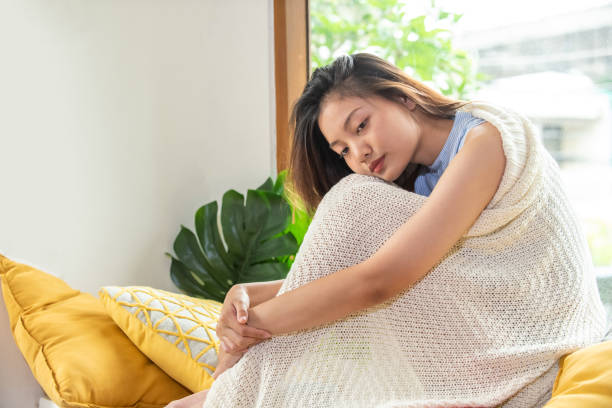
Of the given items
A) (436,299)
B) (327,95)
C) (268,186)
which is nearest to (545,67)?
(327,95)

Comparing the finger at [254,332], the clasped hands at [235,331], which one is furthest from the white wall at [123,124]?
the finger at [254,332]

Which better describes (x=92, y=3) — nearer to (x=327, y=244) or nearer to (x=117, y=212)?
(x=117, y=212)

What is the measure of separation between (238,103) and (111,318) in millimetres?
1006

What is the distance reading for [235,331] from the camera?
101 cm

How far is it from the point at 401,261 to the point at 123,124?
124 cm

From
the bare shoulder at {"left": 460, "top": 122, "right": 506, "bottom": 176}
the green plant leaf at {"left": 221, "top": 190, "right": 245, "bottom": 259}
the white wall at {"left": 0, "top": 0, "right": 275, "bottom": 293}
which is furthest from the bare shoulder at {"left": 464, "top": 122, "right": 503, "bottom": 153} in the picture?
the white wall at {"left": 0, "top": 0, "right": 275, "bottom": 293}

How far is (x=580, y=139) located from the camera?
1682 mm

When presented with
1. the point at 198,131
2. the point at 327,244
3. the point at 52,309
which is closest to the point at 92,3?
the point at 198,131

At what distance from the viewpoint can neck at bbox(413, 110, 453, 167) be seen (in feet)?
4.06

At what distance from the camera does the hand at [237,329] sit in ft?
3.22

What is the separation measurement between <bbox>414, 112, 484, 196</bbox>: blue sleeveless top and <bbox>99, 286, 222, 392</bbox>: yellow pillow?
1.88 ft

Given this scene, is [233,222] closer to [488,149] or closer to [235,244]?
[235,244]

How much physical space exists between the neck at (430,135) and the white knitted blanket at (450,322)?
0.71ft

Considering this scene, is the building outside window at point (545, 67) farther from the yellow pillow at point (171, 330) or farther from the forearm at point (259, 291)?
the yellow pillow at point (171, 330)
